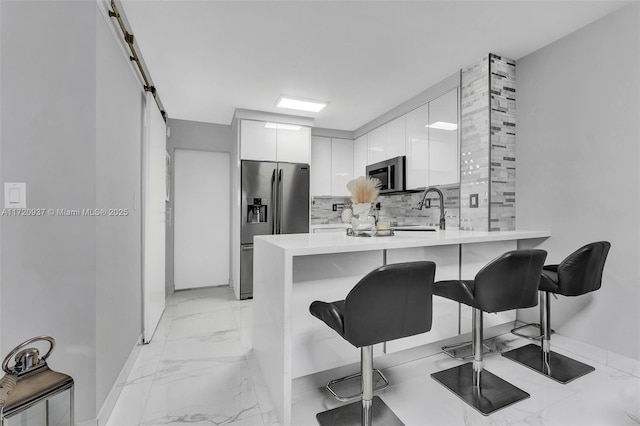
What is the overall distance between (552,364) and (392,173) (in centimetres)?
249

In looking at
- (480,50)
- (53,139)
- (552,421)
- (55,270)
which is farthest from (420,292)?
(480,50)

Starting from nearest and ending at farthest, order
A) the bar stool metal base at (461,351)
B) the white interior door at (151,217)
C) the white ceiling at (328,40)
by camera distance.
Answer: the white ceiling at (328,40), the bar stool metal base at (461,351), the white interior door at (151,217)

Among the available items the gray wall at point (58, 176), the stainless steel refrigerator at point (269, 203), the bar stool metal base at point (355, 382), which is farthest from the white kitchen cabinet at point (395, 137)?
the gray wall at point (58, 176)

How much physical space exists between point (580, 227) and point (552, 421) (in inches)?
58.3

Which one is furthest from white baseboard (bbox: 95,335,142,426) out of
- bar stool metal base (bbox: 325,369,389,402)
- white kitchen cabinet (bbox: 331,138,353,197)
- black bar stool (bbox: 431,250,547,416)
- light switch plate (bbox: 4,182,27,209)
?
white kitchen cabinet (bbox: 331,138,353,197)

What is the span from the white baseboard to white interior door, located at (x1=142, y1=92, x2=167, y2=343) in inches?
13.7

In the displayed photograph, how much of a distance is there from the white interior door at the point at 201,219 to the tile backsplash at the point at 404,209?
1.48m

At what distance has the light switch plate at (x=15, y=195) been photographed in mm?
1305

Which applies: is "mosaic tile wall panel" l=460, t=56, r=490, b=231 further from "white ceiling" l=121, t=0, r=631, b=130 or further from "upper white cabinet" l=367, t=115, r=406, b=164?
"upper white cabinet" l=367, t=115, r=406, b=164

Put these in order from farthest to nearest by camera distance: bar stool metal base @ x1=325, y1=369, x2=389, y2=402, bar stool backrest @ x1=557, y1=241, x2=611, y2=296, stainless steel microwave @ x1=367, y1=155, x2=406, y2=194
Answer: stainless steel microwave @ x1=367, y1=155, x2=406, y2=194 < bar stool backrest @ x1=557, y1=241, x2=611, y2=296 < bar stool metal base @ x1=325, y1=369, x2=389, y2=402

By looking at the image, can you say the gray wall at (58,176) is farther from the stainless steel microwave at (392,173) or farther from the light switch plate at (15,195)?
the stainless steel microwave at (392,173)

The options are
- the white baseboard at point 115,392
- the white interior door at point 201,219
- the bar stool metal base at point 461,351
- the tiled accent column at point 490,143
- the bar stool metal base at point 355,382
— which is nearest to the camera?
the white baseboard at point 115,392

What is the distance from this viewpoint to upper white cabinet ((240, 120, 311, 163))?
3936 mm

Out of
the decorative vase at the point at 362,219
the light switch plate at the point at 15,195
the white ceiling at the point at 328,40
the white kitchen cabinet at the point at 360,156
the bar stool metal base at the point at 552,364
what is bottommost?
the bar stool metal base at the point at 552,364
